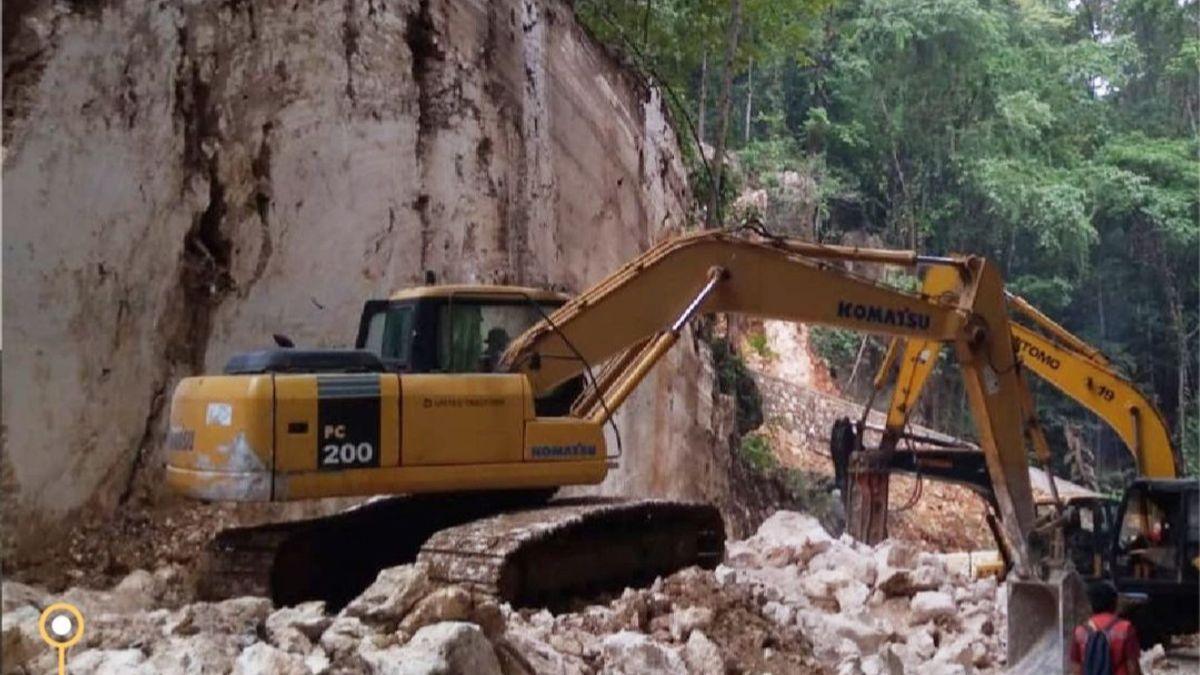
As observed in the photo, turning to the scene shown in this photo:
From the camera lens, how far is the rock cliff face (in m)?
5.52

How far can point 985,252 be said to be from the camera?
16.5 meters

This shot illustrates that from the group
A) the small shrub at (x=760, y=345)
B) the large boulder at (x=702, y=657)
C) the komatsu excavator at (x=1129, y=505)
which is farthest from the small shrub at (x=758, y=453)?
the large boulder at (x=702, y=657)

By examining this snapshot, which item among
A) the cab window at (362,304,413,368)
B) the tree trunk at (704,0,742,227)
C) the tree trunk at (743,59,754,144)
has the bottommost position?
the cab window at (362,304,413,368)

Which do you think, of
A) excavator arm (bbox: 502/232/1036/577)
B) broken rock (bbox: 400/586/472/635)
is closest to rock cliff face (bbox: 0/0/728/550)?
excavator arm (bbox: 502/232/1036/577)

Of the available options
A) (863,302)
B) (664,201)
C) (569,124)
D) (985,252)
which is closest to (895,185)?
(985,252)

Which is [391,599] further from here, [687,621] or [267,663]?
[687,621]

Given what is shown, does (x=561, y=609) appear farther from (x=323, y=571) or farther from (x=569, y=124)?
(x=569, y=124)

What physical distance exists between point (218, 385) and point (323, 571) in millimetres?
1201

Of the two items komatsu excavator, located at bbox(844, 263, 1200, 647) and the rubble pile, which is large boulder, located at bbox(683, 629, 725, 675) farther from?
komatsu excavator, located at bbox(844, 263, 1200, 647)

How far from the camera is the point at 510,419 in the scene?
489 cm

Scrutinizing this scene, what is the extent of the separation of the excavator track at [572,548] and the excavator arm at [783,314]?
48cm

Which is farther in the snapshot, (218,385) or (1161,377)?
(1161,377)

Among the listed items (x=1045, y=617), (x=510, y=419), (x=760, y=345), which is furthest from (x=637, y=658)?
(x=760, y=345)

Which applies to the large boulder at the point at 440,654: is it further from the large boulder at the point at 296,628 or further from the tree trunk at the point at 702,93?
the tree trunk at the point at 702,93
